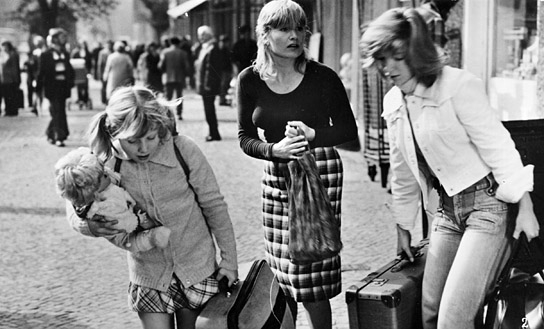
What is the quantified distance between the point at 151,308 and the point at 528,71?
5.52 meters

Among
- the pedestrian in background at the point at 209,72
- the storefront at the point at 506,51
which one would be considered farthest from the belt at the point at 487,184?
the pedestrian in background at the point at 209,72

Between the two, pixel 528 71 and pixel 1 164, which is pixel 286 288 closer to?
pixel 528 71

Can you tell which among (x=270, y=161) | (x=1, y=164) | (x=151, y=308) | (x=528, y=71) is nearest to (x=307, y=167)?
(x=270, y=161)

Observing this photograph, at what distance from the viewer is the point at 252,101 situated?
161 inches

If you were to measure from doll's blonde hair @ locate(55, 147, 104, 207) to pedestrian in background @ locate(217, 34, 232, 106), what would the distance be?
1424cm

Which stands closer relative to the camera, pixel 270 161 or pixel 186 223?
pixel 186 223

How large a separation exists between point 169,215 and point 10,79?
21149 millimetres

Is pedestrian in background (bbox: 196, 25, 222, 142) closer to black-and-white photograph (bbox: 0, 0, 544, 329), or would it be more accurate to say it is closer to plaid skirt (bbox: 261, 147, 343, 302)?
black-and-white photograph (bbox: 0, 0, 544, 329)

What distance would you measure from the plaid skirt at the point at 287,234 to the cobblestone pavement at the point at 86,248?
3.13ft

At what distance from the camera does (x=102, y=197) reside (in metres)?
3.54

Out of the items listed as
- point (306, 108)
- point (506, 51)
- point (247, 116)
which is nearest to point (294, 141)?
point (306, 108)

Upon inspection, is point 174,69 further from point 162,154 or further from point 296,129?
point 162,154

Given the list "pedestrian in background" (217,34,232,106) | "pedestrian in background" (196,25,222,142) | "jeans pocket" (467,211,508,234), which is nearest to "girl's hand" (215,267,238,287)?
"jeans pocket" (467,211,508,234)

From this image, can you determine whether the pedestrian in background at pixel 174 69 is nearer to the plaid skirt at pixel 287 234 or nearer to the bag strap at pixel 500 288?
the plaid skirt at pixel 287 234
